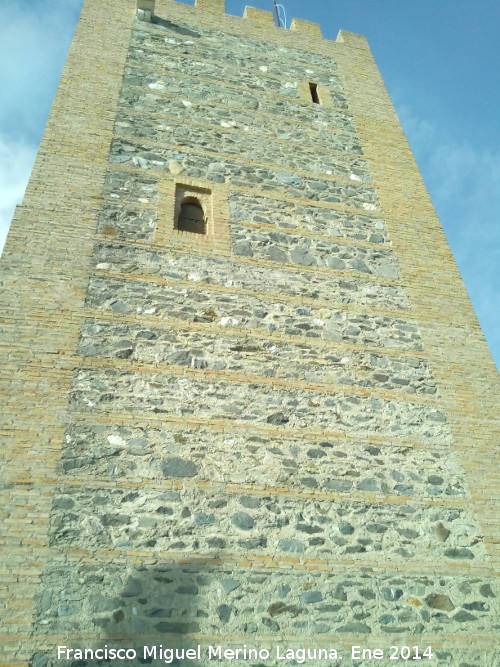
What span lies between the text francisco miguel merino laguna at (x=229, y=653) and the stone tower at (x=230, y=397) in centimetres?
2

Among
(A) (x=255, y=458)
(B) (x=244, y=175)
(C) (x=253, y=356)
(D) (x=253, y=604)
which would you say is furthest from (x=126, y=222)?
(D) (x=253, y=604)

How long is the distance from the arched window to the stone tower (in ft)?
0.10

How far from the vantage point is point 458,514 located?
4379 mm

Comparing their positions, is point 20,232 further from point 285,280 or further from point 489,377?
point 489,377

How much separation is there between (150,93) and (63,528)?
5483mm

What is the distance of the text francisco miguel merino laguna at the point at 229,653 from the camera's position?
313cm

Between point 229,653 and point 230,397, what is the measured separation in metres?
1.86

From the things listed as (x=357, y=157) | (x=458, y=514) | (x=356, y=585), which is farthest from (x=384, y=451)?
(x=357, y=157)

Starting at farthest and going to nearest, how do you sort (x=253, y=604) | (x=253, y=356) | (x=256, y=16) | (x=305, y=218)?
(x=256, y=16)
(x=305, y=218)
(x=253, y=356)
(x=253, y=604)

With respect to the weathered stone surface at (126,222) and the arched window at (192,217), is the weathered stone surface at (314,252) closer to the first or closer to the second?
the arched window at (192,217)

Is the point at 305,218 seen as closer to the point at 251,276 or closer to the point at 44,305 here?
the point at 251,276

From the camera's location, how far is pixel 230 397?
177 inches

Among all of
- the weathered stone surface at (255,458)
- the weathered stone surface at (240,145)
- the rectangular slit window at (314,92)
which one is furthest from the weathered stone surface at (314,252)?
the rectangular slit window at (314,92)

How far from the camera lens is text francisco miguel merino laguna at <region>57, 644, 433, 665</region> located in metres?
3.13
